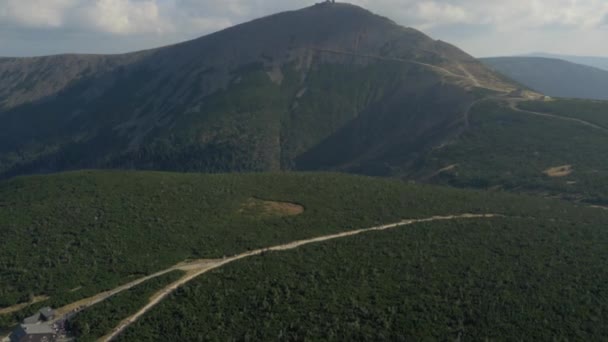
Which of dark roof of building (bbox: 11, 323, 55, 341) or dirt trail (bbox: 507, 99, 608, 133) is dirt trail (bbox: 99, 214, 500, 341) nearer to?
dark roof of building (bbox: 11, 323, 55, 341)

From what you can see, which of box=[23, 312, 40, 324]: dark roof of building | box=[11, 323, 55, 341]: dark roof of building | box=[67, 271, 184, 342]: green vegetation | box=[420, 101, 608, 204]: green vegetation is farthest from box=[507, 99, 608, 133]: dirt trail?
box=[23, 312, 40, 324]: dark roof of building

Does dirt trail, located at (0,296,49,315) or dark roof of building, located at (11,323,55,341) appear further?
dirt trail, located at (0,296,49,315)

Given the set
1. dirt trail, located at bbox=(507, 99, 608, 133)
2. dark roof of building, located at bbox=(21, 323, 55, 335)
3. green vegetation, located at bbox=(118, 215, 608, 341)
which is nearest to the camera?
dark roof of building, located at bbox=(21, 323, 55, 335)

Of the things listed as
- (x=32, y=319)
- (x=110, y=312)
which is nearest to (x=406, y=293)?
(x=110, y=312)

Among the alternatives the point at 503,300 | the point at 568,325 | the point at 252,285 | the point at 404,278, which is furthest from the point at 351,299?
the point at 568,325

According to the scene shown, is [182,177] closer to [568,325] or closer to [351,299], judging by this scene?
[351,299]

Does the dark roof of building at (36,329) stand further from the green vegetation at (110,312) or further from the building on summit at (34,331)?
the green vegetation at (110,312)

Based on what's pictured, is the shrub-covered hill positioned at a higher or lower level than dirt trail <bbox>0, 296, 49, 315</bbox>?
higher
